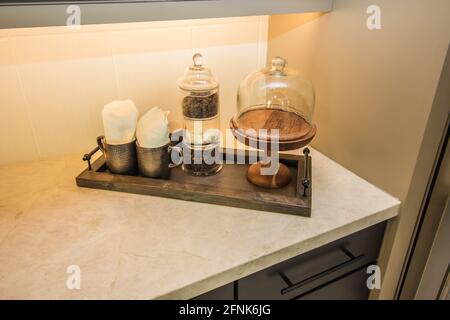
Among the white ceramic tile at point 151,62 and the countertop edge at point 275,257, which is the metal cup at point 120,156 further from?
the countertop edge at point 275,257

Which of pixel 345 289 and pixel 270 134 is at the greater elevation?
pixel 270 134

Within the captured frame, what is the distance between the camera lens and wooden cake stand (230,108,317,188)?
2.92ft

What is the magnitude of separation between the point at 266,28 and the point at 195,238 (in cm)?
79

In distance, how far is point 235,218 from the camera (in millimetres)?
850

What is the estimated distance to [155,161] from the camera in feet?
3.10

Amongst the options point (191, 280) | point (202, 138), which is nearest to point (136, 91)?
point (202, 138)

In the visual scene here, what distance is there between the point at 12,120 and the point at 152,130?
45cm

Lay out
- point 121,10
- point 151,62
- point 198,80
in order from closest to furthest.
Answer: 1. point 121,10
2. point 198,80
3. point 151,62

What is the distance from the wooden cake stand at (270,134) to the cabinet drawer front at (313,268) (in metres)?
0.21

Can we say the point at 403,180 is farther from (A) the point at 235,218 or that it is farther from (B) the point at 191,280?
(B) the point at 191,280

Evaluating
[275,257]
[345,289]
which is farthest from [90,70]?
[345,289]

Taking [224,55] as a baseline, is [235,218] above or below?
below

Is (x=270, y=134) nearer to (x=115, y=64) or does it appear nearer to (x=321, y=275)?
(x=321, y=275)

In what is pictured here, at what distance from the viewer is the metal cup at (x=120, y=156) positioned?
940 millimetres
